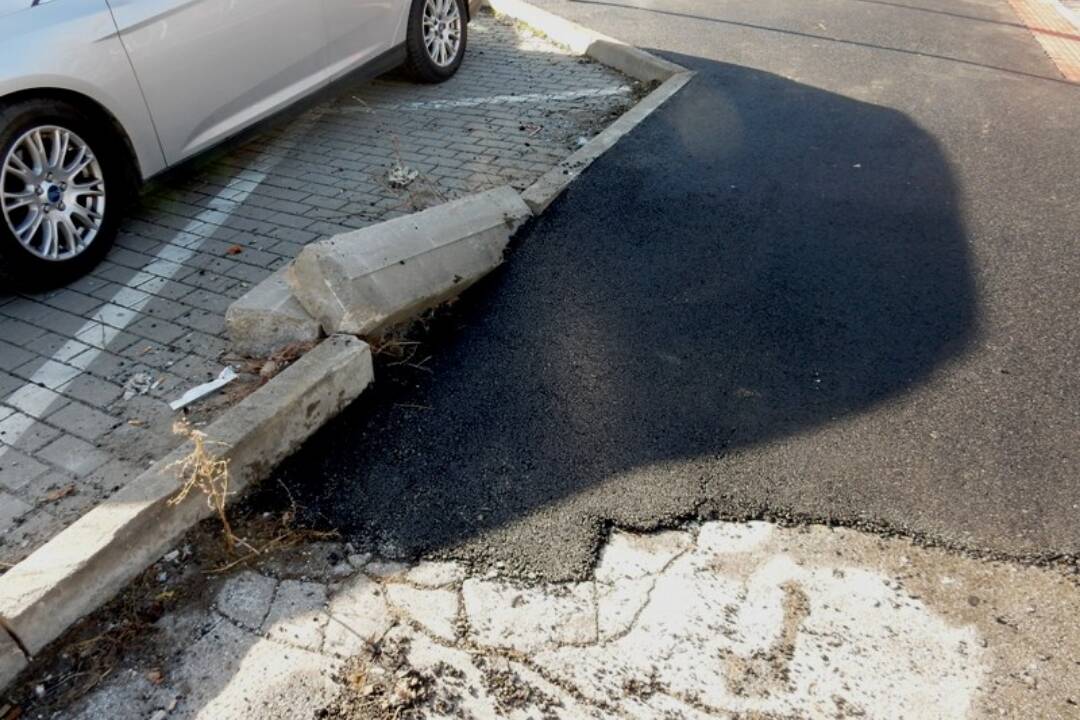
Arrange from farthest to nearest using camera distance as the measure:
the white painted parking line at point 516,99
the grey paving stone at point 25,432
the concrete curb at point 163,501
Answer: the white painted parking line at point 516,99 < the grey paving stone at point 25,432 < the concrete curb at point 163,501

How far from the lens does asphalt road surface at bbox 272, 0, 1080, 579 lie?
3215 mm

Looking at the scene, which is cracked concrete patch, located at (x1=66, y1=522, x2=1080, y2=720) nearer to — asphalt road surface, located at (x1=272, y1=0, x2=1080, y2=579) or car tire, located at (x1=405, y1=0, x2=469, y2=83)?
asphalt road surface, located at (x1=272, y1=0, x2=1080, y2=579)

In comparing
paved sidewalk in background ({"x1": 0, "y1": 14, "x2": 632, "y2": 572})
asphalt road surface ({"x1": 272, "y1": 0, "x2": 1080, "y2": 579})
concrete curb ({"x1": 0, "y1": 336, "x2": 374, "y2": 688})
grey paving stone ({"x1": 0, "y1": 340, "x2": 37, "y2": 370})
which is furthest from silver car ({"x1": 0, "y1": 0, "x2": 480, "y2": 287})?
asphalt road surface ({"x1": 272, "y1": 0, "x2": 1080, "y2": 579})

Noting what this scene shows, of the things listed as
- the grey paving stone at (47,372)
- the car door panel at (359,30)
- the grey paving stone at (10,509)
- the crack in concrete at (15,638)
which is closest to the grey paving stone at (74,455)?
the grey paving stone at (10,509)

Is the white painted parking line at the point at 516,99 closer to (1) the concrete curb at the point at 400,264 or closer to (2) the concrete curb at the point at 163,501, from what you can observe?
(1) the concrete curb at the point at 400,264

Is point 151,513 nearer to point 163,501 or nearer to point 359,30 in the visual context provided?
point 163,501

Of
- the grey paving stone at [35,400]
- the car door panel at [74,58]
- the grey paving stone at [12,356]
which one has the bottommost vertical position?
the grey paving stone at [35,400]

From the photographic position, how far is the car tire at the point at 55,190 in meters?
4.11

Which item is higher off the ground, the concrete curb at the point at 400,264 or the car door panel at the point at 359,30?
the car door panel at the point at 359,30

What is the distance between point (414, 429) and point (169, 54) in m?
2.73

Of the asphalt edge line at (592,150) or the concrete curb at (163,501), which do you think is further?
the asphalt edge line at (592,150)

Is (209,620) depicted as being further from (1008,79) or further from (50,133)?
(1008,79)

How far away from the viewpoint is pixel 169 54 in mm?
4699

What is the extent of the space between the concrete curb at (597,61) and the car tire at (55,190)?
7.69 feet
